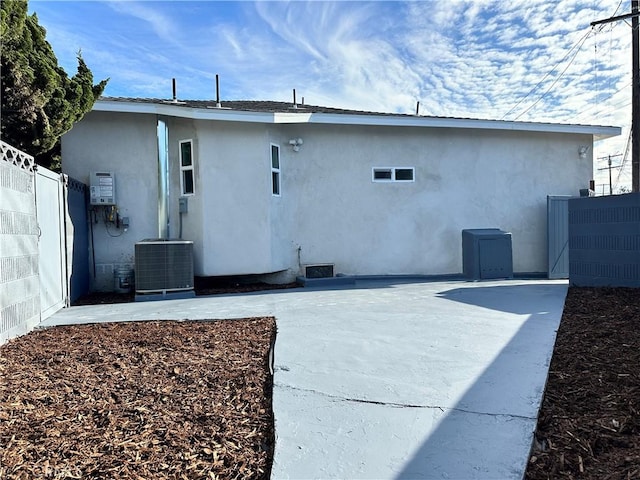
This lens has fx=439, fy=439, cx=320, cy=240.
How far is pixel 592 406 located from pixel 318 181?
7333 millimetres

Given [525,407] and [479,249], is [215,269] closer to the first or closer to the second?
[479,249]

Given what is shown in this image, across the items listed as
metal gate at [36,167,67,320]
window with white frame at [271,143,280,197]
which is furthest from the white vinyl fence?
window with white frame at [271,143,280,197]

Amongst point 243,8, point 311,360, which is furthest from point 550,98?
point 311,360

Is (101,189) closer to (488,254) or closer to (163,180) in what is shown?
(163,180)

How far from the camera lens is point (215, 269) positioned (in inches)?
339

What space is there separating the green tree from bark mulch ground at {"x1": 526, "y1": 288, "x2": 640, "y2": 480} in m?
6.86

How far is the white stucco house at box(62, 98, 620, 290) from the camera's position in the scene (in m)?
8.46

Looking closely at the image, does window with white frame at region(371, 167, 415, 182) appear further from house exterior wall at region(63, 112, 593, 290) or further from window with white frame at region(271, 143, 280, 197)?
window with white frame at region(271, 143, 280, 197)

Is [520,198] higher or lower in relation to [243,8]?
lower

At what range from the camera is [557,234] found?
10602 mm

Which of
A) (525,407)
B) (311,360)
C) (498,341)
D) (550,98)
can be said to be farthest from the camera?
(550,98)

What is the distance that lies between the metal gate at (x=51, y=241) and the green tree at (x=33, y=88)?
1.09 meters

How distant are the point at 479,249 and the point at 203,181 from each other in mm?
5777

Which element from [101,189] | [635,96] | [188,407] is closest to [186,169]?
[101,189]
